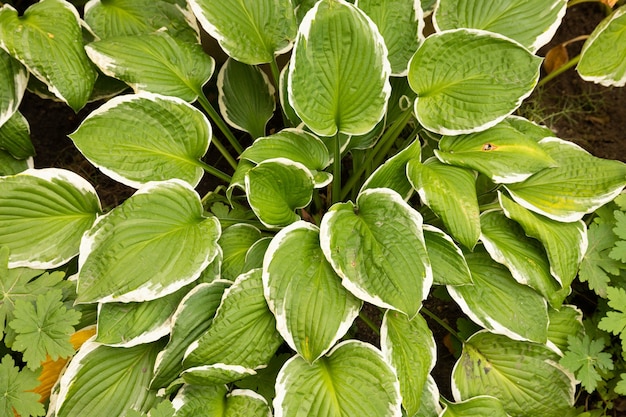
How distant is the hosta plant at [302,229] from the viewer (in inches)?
47.0

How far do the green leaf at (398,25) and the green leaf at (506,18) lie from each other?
0.06 meters

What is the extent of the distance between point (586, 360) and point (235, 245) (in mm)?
952

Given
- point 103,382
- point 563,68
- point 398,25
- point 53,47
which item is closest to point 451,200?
point 398,25

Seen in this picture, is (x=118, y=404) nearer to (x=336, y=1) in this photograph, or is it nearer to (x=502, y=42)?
(x=336, y=1)

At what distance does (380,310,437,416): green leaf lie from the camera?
4.09ft

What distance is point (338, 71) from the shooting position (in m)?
1.29

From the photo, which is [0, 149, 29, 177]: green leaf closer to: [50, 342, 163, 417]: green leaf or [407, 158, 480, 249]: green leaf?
[50, 342, 163, 417]: green leaf

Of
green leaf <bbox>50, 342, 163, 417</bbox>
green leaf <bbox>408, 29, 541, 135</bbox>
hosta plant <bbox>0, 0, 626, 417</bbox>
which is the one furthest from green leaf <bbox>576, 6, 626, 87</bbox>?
green leaf <bbox>50, 342, 163, 417</bbox>

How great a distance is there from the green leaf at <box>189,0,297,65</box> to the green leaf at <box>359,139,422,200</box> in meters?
0.43

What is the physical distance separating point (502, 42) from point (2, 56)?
4.11 ft

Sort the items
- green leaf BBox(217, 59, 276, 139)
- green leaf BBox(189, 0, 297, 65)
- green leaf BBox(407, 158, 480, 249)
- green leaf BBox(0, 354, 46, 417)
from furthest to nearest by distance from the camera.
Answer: green leaf BBox(217, 59, 276, 139)
green leaf BBox(189, 0, 297, 65)
green leaf BBox(407, 158, 480, 249)
green leaf BBox(0, 354, 46, 417)

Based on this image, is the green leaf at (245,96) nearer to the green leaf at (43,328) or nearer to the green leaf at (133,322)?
the green leaf at (133,322)

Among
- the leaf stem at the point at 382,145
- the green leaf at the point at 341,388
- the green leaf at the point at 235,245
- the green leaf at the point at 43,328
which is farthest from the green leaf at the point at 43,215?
the leaf stem at the point at 382,145

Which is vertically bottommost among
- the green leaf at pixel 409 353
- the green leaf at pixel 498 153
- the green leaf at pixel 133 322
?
the green leaf at pixel 409 353
